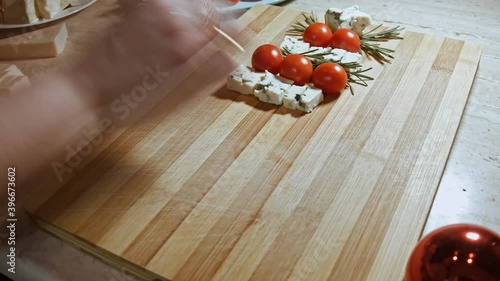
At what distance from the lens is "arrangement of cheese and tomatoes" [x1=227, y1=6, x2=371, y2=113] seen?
3.53ft

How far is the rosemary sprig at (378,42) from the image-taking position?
1.22 metres

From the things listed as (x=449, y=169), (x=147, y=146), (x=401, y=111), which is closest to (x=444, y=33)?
(x=401, y=111)

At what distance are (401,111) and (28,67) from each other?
77cm

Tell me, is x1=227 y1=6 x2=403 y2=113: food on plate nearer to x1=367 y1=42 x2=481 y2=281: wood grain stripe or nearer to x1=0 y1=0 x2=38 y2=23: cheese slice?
x1=367 y1=42 x2=481 y2=281: wood grain stripe

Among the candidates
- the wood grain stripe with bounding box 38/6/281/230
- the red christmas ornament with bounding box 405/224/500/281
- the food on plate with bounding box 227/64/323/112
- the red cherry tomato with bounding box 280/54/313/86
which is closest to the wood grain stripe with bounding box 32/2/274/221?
the wood grain stripe with bounding box 38/6/281/230

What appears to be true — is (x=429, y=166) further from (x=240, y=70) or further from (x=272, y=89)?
(x=240, y=70)

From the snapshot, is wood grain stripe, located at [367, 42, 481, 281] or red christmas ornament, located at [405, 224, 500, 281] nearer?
red christmas ornament, located at [405, 224, 500, 281]

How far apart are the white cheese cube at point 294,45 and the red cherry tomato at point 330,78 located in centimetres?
11

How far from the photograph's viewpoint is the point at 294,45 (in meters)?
1.22

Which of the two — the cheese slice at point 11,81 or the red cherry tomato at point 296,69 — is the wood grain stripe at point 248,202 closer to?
the red cherry tomato at point 296,69

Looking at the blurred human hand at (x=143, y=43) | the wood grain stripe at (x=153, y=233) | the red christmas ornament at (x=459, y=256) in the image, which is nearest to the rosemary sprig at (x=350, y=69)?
the blurred human hand at (x=143, y=43)

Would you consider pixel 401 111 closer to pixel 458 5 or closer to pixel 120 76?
pixel 120 76

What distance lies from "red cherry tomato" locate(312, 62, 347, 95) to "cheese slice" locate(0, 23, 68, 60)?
1.82ft

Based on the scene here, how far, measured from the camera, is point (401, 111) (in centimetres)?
105
